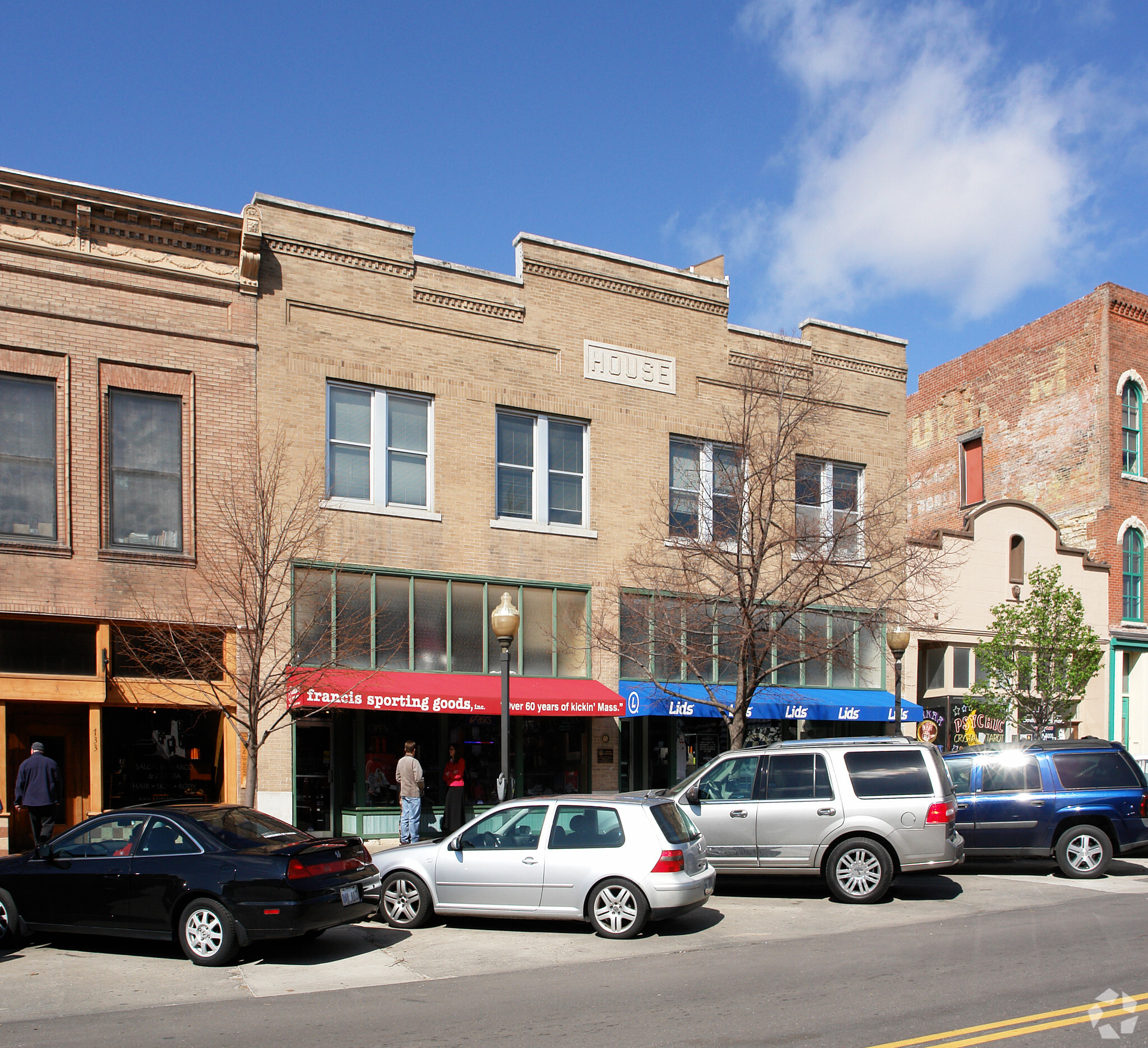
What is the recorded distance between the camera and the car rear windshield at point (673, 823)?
1135cm

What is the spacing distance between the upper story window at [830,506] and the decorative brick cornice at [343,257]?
7.74 meters

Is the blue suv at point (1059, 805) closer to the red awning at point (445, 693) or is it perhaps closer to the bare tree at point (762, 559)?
the bare tree at point (762, 559)

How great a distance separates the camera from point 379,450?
19484mm

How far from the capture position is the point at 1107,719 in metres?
28.0

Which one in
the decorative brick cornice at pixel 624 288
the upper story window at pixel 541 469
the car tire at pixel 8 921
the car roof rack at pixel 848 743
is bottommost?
the car tire at pixel 8 921

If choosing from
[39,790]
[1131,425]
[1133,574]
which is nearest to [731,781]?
[39,790]

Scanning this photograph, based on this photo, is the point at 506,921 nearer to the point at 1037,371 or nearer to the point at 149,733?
the point at 149,733

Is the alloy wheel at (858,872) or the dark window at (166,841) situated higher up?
the dark window at (166,841)

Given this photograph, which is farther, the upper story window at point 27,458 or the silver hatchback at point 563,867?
the upper story window at point 27,458

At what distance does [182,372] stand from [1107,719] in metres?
22.6

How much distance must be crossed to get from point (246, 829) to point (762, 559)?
980 centimetres

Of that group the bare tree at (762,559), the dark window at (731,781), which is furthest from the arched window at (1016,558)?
Result: the dark window at (731,781)

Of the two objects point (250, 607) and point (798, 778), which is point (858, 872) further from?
point (250, 607)

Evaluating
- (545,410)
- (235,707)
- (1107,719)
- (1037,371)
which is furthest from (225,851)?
(1037,371)
